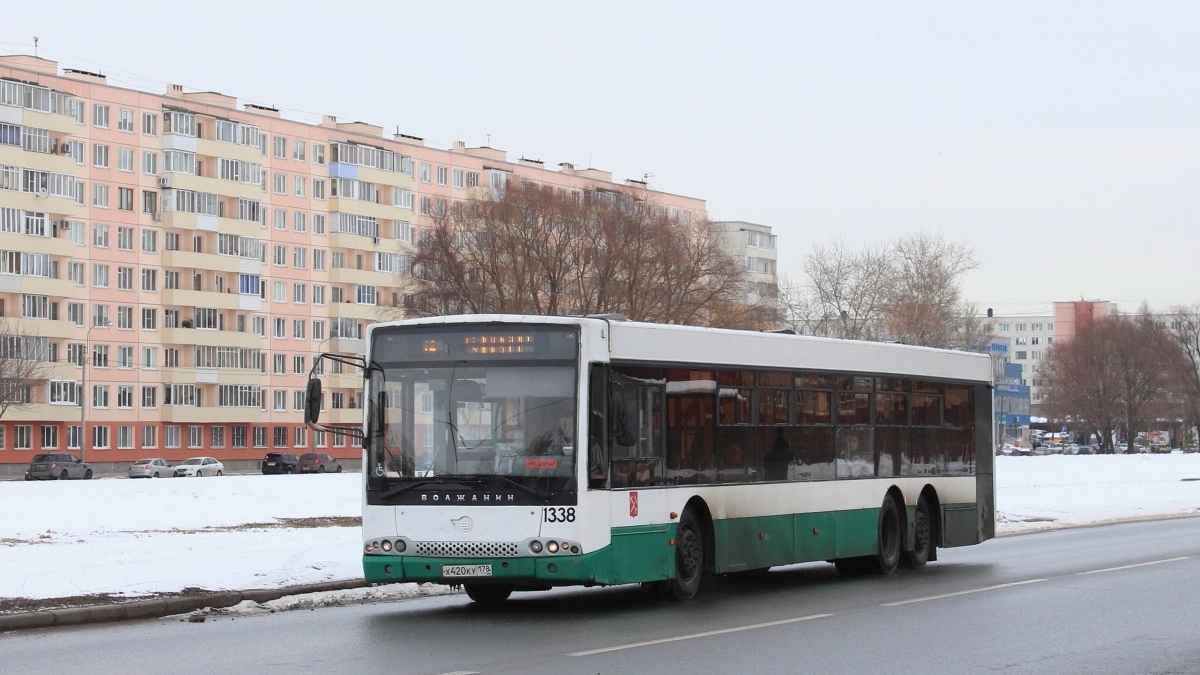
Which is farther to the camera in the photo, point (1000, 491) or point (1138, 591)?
point (1000, 491)

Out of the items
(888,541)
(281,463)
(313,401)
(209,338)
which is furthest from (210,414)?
(313,401)

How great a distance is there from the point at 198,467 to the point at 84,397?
286 inches

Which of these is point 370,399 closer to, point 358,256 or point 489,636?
point 489,636

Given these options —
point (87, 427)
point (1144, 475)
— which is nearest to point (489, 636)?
point (1144, 475)

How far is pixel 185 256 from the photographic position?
103562mm

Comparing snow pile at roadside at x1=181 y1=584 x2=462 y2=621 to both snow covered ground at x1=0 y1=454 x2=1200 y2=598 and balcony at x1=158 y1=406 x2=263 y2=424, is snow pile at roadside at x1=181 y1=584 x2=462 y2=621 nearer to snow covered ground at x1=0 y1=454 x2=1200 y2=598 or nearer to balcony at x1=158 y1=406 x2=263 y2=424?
snow covered ground at x1=0 y1=454 x2=1200 y2=598

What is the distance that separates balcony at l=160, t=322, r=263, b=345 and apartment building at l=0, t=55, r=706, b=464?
0.40ft

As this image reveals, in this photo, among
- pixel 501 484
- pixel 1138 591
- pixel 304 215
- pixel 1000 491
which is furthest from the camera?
pixel 304 215

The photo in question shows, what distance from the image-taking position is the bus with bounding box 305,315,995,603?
1536cm

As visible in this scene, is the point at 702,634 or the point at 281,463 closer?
the point at 702,634

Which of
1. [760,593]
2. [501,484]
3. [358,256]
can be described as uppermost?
[358,256]

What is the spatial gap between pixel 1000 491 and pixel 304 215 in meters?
69.7

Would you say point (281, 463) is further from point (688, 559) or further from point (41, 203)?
point (688, 559)

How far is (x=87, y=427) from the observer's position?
322ft
